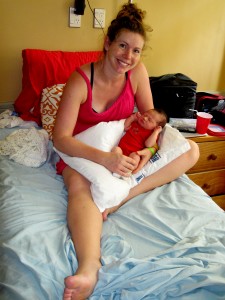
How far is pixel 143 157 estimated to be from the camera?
1208 millimetres

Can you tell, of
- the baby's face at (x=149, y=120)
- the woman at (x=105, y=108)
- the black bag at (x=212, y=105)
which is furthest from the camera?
the black bag at (x=212, y=105)

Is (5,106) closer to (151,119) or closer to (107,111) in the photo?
(107,111)

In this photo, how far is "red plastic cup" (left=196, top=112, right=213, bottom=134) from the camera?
5.57 ft

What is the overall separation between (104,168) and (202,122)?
85 cm

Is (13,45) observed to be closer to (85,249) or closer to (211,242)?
(85,249)

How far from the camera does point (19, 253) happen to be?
2.66 feet

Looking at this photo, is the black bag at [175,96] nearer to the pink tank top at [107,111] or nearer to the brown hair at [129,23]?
the pink tank top at [107,111]

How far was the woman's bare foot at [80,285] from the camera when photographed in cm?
72

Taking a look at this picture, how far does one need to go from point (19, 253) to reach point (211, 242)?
57 centimetres

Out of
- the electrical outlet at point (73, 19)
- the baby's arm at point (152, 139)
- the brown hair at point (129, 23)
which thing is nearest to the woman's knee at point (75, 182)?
the baby's arm at point (152, 139)

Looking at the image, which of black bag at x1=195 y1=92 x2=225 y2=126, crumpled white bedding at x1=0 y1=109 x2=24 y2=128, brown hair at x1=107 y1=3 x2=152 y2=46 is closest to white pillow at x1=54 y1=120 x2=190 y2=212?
brown hair at x1=107 y1=3 x2=152 y2=46

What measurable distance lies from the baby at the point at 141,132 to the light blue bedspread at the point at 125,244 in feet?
0.63

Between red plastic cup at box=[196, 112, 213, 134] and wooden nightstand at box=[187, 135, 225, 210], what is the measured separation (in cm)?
5

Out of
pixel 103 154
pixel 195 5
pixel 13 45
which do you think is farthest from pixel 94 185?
pixel 195 5
